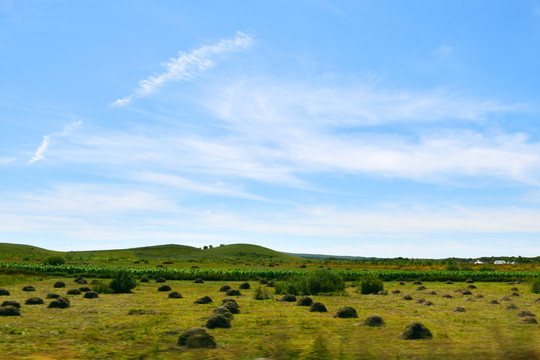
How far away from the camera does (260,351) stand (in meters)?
15.2

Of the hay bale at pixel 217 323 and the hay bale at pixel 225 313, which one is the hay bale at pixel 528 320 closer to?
the hay bale at pixel 225 313

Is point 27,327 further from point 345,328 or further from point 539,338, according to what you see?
point 539,338

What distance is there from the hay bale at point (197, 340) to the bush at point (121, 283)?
81.5 ft

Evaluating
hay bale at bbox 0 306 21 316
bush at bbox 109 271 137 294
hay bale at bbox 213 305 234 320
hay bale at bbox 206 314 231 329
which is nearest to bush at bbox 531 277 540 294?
hay bale at bbox 213 305 234 320

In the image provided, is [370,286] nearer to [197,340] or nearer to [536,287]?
[536,287]

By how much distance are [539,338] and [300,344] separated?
9559 mm

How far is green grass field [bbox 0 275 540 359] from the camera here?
14883 mm

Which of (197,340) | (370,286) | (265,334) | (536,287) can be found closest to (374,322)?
(265,334)

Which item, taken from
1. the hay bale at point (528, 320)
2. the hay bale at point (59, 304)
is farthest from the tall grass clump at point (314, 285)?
the hay bale at point (59, 304)

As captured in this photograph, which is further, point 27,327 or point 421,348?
point 27,327

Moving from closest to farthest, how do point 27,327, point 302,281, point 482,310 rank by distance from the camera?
point 27,327 < point 482,310 < point 302,281

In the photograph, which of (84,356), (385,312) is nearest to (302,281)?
(385,312)

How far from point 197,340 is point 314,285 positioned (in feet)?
80.3

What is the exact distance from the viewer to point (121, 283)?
39.2 meters
